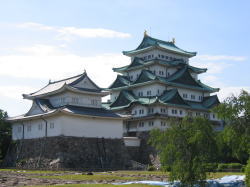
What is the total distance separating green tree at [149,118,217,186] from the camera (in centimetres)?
1998

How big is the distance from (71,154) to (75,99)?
7710mm

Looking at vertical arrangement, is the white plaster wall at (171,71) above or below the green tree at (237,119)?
above

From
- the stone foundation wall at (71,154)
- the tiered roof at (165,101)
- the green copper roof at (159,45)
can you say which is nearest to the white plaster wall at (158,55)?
the green copper roof at (159,45)

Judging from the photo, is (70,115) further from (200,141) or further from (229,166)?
(200,141)

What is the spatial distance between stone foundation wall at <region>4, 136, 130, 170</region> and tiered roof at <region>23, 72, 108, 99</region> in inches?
246

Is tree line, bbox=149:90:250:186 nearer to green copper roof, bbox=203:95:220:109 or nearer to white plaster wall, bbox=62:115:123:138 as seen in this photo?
white plaster wall, bbox=62:115:123:138

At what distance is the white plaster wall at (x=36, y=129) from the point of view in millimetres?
48531

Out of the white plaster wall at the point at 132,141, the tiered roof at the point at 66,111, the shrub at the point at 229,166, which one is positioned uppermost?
the tiered roof at the point at 66,111

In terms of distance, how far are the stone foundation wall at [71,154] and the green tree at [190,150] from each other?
2684cm

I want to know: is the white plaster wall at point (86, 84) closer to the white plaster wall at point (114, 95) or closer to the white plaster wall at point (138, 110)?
the white plaster wall at point (138, 110)

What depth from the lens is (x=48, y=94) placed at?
53.3 m

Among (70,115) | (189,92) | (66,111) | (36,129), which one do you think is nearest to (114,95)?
(189,92)

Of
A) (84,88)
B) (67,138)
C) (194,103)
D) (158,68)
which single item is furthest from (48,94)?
(194,103)

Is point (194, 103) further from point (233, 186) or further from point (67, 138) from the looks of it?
point (233, 186)
